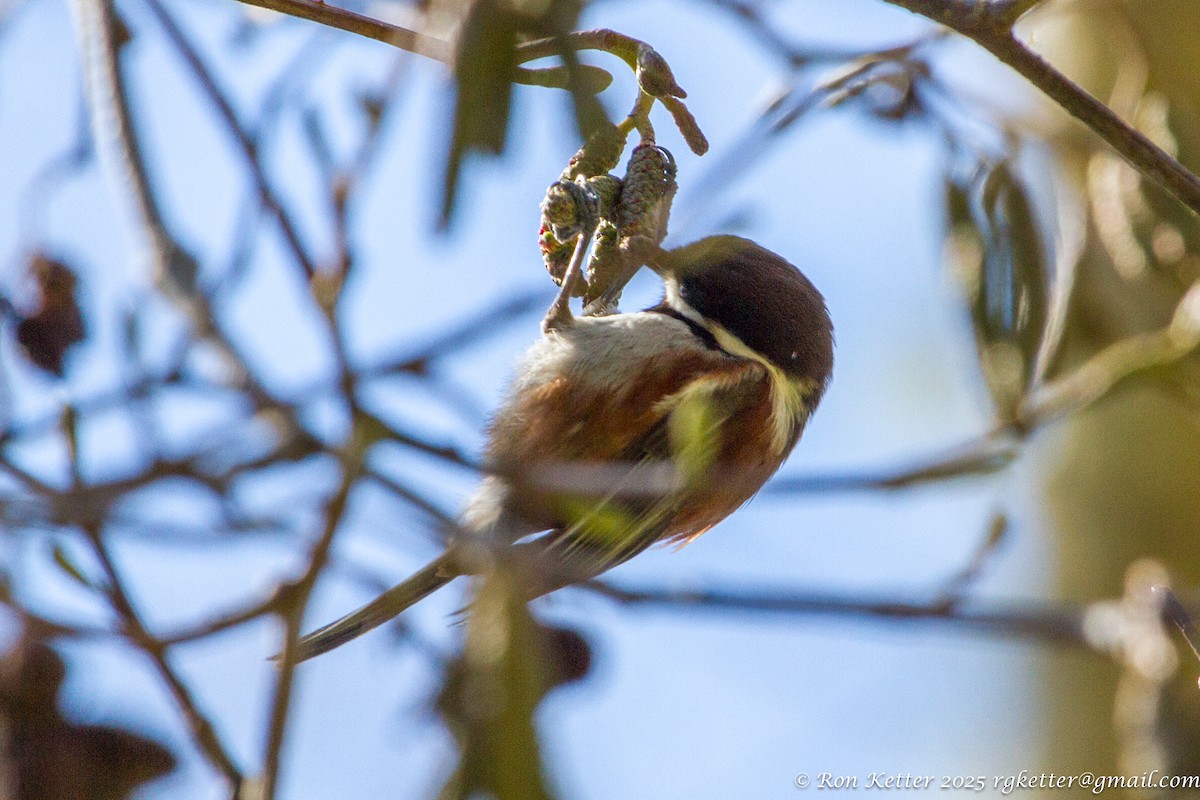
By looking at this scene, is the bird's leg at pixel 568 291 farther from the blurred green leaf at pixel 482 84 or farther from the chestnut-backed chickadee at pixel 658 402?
the blurred green leaf at pixel 482 84

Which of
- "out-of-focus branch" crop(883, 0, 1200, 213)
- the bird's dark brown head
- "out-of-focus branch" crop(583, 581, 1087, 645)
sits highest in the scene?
"out-of-focus branch" crop(883, 0, 1200, 213)

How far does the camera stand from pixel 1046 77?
5.59ft

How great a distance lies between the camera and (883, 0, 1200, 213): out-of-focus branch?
5.46 ft

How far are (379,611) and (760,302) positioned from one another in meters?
1.22

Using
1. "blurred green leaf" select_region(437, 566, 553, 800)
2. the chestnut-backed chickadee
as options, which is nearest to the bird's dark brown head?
the chestnut-backed chickadee

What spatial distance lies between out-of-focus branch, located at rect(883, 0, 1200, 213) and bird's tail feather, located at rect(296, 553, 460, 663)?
1.51 m

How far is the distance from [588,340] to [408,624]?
0.82 m

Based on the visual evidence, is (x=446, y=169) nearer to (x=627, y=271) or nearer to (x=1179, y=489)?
(x=627, y=271)

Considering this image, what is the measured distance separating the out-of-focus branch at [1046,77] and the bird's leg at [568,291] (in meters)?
0.80

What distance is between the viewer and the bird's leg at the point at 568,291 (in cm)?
238

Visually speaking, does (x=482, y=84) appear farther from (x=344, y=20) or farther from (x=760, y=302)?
(x=760, y=302)

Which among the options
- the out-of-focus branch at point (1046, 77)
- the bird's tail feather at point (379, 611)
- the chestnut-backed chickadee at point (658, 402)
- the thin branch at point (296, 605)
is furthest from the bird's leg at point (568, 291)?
the thin branch at point (296, 605)

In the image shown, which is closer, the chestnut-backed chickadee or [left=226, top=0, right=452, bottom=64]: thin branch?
[left=226, top=0, right=452, bottom=64]: thin branch

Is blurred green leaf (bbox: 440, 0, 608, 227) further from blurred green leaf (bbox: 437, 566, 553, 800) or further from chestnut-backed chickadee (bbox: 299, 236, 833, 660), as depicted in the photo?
chestnut-backed chickadee (bbox: 299, 236, 833, 660)
